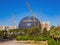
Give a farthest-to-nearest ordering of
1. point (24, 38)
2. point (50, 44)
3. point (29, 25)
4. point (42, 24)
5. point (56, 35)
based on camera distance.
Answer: point (42, 24)
point (29, 25)
point (24, 38)
point (56, 35)
point (50, 44)

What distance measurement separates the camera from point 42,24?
10481 cm

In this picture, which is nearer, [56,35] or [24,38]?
[56,35]

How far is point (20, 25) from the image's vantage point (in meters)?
92.8

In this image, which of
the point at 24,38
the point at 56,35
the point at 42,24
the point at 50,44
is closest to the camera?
the point at 50,44

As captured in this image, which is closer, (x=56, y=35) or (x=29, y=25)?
(x=56, y=35)

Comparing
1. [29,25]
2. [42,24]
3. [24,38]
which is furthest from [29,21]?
[24,38]

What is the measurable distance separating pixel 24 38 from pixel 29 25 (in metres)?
61.7

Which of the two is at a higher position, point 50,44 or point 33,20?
point 33,20

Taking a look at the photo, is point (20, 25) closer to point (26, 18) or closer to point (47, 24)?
point (26, 18)

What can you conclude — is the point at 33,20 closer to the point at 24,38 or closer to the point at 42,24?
the point at 42,24

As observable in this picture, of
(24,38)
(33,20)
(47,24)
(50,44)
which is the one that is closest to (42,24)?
(47,24)

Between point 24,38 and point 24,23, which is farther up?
point 24,23

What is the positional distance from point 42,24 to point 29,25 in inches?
583

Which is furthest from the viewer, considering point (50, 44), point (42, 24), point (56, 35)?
point (42, 24)
